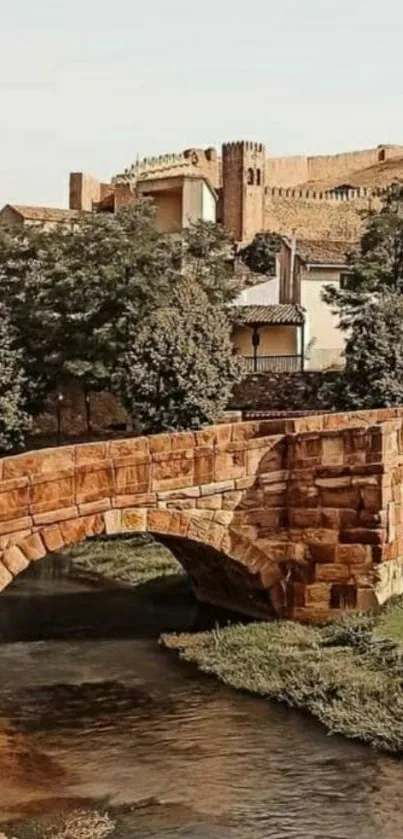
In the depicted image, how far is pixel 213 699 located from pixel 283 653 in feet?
3.85

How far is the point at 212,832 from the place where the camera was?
11008 mm

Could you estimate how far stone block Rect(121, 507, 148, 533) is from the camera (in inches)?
611

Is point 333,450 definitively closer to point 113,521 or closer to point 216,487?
point 216,487

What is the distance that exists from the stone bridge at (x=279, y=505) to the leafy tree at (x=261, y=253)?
32.8m

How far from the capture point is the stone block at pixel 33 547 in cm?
1454

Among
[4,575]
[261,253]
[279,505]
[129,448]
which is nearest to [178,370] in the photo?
[279,505]

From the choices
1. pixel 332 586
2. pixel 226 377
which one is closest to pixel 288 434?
pixel 332 586

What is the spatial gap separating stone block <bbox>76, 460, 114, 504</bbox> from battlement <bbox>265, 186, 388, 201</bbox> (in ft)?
152

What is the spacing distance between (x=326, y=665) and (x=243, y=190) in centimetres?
4484

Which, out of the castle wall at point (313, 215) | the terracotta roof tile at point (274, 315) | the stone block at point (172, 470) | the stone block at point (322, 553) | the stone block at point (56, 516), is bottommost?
the stone block at point (322, 553)

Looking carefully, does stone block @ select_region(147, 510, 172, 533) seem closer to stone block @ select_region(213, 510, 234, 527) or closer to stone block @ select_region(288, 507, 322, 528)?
stone block @ select_region(213, 510, 234, 527)

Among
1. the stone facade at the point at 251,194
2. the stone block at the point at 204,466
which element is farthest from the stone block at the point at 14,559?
the stone facade at the point at 251,194

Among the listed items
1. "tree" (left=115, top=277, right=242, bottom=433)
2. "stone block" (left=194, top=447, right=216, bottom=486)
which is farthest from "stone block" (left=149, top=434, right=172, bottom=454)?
"tree" (left=115, top=277, right=242, bottom=433)

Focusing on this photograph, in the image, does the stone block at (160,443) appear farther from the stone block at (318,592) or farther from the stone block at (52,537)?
the stone block at (318,592)
